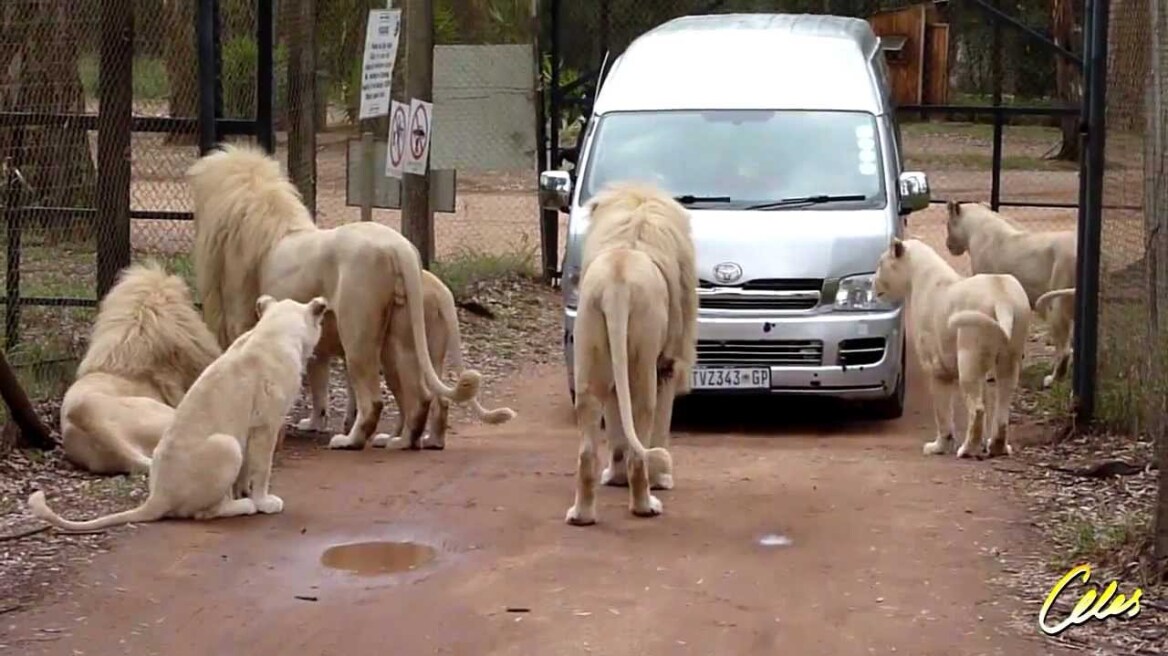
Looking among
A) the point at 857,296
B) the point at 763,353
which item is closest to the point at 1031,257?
the point at 857,296

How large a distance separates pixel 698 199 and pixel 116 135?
3.23 metres

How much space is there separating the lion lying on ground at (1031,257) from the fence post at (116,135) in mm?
5285

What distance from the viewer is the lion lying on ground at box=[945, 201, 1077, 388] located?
10898 mm

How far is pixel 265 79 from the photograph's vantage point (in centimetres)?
984

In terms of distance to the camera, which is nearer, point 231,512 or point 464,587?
point 464,587

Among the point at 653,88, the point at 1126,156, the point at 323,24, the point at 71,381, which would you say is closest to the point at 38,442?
the point at 71,381

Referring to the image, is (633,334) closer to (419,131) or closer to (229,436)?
(229,436)

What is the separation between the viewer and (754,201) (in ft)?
33.0

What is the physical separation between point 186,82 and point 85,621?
648 cm

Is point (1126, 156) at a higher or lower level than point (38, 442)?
higher

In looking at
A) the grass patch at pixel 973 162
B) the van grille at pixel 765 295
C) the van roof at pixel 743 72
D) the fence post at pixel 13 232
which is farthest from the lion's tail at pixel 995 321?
the grass patch at pixel 973 162

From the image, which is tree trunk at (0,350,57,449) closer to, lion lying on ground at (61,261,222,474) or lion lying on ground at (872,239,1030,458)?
lion lying on ground at (61,261,222,474)

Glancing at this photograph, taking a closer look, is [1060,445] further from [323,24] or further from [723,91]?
[323,24]

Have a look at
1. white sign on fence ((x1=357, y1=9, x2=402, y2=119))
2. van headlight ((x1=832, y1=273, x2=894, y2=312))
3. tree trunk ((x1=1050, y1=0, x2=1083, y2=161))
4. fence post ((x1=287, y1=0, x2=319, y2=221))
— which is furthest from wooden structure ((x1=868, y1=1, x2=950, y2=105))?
van headlight ((x1=832, y1=273, x2=894, y2=312))
